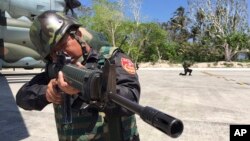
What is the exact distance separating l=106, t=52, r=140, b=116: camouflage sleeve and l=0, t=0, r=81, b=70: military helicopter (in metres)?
14.2

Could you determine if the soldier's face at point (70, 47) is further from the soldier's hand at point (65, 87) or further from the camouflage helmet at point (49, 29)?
the soldier's hand at point (65, 87)

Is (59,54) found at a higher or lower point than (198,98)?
higher

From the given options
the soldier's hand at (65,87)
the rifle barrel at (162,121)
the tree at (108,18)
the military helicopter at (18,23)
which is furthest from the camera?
the tree at (108,18)

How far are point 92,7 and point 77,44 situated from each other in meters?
63.6

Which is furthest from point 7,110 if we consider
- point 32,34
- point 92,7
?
point 92,7

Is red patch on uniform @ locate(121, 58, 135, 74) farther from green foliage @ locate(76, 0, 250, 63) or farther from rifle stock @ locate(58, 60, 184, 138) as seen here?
green foliage @ locate(76, 0, 250, 63)

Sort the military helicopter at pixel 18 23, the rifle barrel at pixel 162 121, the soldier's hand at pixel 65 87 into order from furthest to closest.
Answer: the military helicopter at pixel 18 23
the soldier's hand at pixel 65 87
the rifle barrel at pixel 162 121

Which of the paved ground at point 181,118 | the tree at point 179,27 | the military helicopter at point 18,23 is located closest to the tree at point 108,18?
the tree at point 179,27

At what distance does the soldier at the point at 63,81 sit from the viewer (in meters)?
2.34

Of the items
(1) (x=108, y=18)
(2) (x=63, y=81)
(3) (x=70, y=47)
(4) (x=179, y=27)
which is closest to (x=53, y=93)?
(2) (x=63, y=81)

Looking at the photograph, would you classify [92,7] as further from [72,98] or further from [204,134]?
[72,98]

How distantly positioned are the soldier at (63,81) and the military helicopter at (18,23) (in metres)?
13.9

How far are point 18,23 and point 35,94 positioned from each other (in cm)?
1467

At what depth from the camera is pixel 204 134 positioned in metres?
6.59
